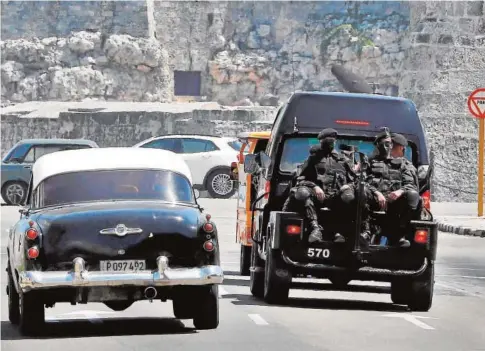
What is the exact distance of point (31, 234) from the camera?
51.4ft

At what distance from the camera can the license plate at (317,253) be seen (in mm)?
18688

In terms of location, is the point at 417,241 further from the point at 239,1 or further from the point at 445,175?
the point at 239,1

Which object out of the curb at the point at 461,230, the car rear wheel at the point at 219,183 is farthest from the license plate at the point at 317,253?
the car rear wheel at the point at 219,183

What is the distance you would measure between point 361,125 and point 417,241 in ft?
8.10

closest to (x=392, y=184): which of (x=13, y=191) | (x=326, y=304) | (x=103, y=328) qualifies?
(x=326, y=304)

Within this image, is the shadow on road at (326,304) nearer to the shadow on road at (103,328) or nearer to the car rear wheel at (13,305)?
the shadow on road at (103,328)

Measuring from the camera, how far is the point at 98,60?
85625 millimetres

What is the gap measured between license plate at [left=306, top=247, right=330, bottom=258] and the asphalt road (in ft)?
1.75

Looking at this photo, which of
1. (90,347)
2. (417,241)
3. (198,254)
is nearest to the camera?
(90,347)

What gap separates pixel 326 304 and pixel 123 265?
4290mm

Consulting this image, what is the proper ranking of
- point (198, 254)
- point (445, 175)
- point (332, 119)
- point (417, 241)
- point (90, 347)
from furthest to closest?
point (445, 175)
point (332, 119)
point (417, 241)
point (198, 254)
point (90, 347)

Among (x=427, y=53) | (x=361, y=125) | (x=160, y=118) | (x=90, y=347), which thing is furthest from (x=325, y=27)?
(x=90, y=347)

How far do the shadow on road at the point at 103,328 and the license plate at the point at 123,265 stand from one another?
589mm

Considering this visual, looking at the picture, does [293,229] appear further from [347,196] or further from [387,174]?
[387,174]
